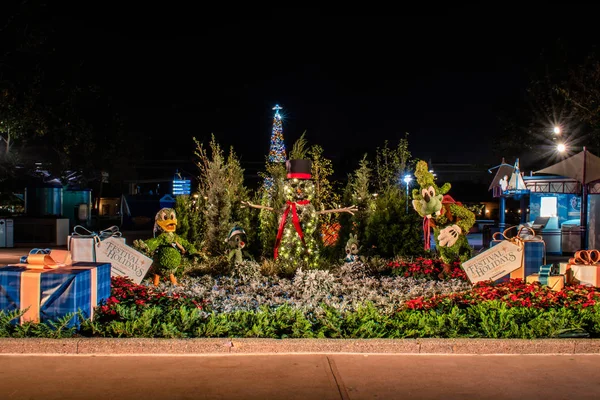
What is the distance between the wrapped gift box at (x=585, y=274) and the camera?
26.2 feet

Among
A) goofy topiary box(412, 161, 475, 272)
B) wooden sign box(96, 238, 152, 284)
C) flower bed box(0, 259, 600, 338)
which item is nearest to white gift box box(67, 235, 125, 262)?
wooden sign box(96, 238, 152, 284)

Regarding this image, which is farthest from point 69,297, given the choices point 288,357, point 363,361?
point 363,361

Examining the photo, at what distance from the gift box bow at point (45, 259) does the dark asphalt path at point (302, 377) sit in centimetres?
112

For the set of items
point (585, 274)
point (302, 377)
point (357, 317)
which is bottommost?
point (302, 377)

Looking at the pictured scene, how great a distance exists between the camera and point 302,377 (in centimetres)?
521

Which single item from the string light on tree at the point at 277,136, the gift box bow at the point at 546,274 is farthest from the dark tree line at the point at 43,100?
the gift box bow at the point at 546,274

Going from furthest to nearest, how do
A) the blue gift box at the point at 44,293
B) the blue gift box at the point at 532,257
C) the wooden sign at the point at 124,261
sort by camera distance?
the wooden sign at the point at 124,261
the blue gift box at the point at 532,257
the blue gift box at the point at 44,293

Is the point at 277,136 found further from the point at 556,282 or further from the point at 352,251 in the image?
the point at 556,282

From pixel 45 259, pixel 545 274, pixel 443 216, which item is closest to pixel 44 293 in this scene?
pixel 45 259

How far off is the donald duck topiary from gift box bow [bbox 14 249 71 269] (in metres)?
3.39

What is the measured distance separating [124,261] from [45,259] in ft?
9.22

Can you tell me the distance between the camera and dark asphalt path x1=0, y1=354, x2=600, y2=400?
4.79m

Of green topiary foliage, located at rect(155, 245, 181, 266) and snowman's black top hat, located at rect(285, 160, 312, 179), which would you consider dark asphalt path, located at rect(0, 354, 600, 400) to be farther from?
snowman's black top hat, located at rect(285, 160, 312, 179)

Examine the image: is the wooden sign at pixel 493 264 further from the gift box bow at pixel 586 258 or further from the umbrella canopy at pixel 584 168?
the umbrella canopy at pixel 584 168
